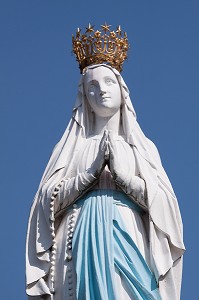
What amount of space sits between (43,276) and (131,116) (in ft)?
6.84

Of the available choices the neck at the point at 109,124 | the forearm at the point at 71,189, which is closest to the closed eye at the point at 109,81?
the neck at the point at 109,124

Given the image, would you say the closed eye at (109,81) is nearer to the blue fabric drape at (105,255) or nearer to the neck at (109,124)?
the neck at (109,124)

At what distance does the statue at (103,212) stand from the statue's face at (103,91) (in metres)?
0.01

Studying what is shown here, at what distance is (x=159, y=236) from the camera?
42.0 feet

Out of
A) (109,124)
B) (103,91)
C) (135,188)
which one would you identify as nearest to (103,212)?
(135,188)

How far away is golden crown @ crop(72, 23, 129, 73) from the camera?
13672mm

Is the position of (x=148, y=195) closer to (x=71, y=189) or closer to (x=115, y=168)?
(x=115, y=168)

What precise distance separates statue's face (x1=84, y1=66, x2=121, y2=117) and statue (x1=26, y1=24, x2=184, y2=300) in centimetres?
1

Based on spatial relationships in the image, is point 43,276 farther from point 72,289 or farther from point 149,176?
point 149,176

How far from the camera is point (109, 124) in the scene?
44.2 feet

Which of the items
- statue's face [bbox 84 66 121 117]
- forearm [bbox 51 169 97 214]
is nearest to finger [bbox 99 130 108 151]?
forearm [bbox 51 169 97 214]

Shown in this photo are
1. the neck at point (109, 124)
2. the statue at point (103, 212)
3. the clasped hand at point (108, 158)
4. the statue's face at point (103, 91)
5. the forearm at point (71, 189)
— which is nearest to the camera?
the statue at point (103, 212)

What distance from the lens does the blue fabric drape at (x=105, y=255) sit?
12.2m

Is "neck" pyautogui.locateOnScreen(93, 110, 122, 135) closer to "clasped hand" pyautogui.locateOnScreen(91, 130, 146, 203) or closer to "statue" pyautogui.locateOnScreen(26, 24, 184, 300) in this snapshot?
"statue" pyautogui.locateOnScreen(26, 24, 184, 300)
